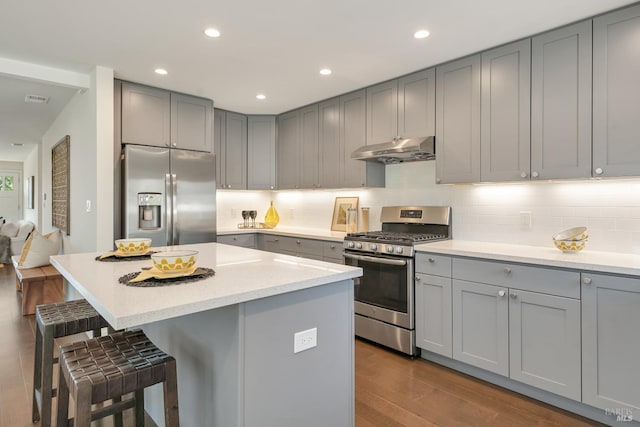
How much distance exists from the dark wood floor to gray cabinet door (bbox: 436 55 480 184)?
5.06 feet

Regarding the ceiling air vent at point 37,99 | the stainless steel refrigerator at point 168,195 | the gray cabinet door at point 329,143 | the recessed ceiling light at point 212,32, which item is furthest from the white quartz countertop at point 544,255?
the ceiling air vent at point 37,99

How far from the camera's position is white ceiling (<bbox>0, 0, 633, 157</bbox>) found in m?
2.29

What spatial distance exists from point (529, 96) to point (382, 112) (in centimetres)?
132

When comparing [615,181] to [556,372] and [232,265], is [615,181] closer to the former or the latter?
[556,372]

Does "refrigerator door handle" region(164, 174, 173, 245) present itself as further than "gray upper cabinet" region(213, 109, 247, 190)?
No

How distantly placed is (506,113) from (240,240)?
316 centimetres

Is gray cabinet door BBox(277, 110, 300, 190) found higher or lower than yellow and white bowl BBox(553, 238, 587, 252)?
higher

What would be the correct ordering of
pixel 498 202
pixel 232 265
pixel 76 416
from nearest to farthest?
pixel 76 416
pixel 232 265
pixel 498 202

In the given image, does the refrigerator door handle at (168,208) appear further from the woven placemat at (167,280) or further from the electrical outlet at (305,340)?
the electrical outlet at (305,340)

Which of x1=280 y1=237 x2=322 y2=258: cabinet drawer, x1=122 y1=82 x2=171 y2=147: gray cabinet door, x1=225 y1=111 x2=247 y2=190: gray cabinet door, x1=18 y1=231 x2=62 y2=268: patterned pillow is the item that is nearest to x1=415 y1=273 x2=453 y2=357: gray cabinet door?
x1=280 y1=237 x2=322 y2=258: cabinet drawer

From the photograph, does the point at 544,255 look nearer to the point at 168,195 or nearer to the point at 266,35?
the point at 266,35

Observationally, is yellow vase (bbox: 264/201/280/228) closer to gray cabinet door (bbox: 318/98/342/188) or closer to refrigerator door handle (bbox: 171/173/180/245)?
gray cabinet door (bbox: 318/98/342/188)

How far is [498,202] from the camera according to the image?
308 centimetres

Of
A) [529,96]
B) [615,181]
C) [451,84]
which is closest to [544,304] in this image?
[615,181]
